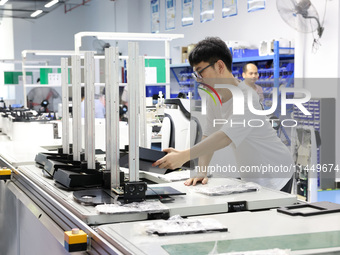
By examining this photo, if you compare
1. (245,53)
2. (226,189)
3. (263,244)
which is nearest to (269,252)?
(263,244)

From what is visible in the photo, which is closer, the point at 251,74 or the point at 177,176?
the point at 177,176

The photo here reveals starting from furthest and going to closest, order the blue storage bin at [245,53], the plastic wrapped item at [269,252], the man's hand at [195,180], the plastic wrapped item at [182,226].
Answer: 1. the blue storage bin at [245,53]
2. the man's hand at [195,180]
3. the plastic wrapped item at [182,226]
4. the plastic wrapped item at [269,252]

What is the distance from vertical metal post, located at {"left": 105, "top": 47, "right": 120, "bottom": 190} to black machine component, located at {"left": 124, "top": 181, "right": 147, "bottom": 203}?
226 mm

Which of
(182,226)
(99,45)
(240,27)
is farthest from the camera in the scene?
(99,45)

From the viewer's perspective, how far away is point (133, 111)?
1.98 m

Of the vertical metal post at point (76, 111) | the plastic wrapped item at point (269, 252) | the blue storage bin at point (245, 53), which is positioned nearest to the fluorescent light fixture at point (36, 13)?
the blue storage bin at point (245, 53)

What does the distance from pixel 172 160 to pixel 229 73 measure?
2.22ft

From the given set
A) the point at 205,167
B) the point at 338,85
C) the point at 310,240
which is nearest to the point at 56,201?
the point at 205,167

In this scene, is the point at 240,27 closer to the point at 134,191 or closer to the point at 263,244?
the point at 134,191

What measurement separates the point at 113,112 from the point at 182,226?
→ 2.34 ft

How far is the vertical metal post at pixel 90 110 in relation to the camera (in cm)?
244

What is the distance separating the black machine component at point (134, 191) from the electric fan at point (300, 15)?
4.97 metres

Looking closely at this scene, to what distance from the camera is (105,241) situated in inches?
60.9

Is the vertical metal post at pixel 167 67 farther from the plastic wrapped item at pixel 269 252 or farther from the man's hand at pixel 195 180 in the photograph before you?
the plastic wrapped item at pixel 269 252
